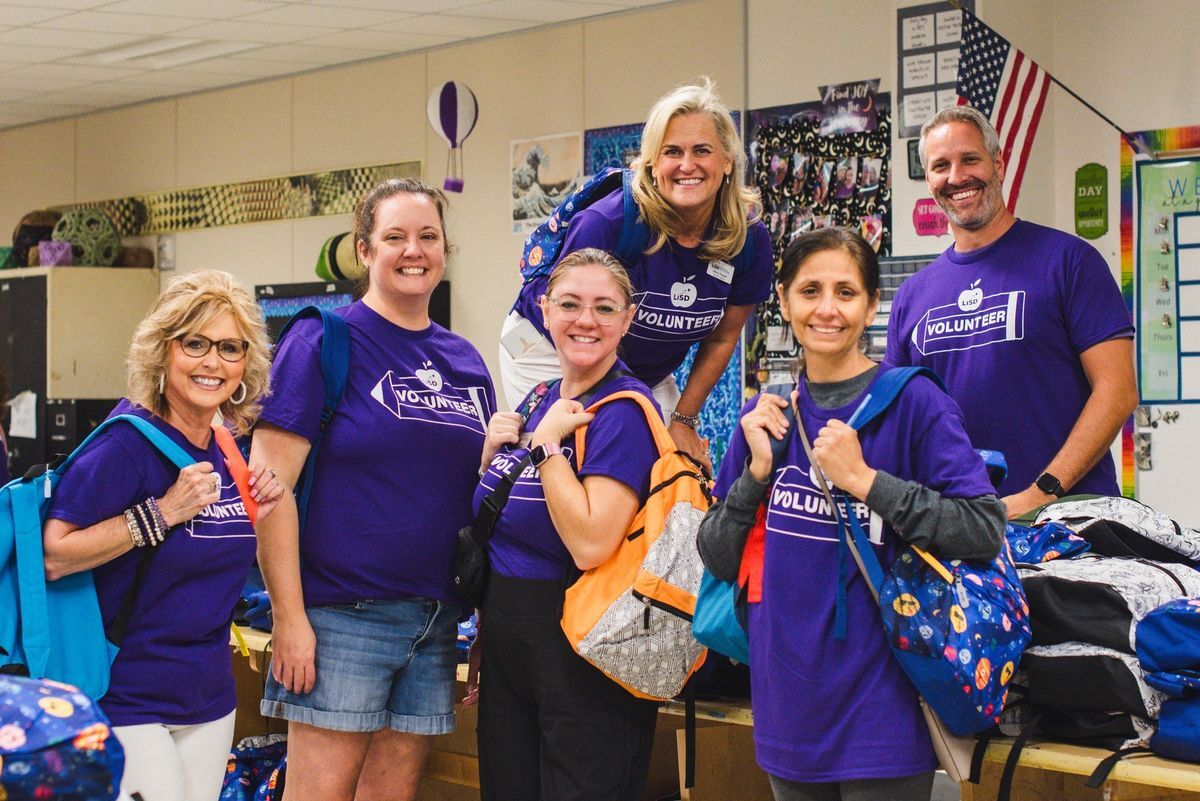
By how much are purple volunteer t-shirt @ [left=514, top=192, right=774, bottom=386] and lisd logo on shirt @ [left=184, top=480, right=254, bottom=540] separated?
852 mm

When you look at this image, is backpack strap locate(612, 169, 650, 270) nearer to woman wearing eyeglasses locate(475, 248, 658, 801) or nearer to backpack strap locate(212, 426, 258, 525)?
woman wearing eyeglasses locate(475, 248, 658, 801)

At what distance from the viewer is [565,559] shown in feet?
8.52

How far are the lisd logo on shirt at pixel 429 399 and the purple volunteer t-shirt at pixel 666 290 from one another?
13.9 inches

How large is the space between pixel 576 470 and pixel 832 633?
0.62 m

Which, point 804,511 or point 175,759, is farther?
point 175,759

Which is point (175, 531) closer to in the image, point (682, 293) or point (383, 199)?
point (383, 199)

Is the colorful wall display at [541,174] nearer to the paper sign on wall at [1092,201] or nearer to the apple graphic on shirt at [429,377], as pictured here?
the paper sign on wall at [1092,201]

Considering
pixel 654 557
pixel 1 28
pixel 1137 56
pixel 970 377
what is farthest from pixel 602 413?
pixel 1 28

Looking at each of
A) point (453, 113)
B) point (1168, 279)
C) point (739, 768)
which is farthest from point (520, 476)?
point (453, 113)

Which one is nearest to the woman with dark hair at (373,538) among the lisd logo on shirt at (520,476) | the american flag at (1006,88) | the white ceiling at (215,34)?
the lisd logo on shirt at (520,476)

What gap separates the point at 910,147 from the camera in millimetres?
5852

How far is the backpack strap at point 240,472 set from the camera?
255 cm

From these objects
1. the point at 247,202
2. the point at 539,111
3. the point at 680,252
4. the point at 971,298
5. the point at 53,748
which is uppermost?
the point at 539,111

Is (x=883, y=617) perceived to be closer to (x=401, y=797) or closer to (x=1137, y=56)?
(x=401, y=797)
